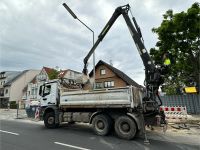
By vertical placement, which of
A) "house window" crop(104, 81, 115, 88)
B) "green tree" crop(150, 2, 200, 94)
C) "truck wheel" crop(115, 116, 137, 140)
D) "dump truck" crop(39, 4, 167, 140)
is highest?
"green tree" crop(150, 2, 200, 94)

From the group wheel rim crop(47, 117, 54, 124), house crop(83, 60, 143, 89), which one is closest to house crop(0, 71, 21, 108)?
house crop(83, 60, 143, 89)

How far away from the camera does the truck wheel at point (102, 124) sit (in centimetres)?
1021

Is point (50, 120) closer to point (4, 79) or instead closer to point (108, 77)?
point (108, 77)

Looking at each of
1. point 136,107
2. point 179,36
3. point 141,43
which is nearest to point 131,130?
point 136,107

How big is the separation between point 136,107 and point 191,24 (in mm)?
13240

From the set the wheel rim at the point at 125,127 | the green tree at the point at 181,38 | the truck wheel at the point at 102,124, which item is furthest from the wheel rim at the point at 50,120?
the green tree at the point at 181,38

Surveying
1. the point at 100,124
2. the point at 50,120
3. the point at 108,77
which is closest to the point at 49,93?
the point at 50,120

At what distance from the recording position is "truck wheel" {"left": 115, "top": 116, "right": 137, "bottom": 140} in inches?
369

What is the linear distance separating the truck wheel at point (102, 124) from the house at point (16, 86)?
5145 centimetres

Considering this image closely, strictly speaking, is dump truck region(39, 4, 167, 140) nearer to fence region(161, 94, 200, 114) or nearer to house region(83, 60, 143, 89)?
fence region(161, 94, 200, 114)

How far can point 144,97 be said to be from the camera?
36.4 feet

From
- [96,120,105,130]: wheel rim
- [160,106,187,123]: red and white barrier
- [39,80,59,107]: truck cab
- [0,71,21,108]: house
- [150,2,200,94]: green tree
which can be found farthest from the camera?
[0,71,21,108]: house

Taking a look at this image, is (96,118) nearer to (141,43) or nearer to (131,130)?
(131,130)

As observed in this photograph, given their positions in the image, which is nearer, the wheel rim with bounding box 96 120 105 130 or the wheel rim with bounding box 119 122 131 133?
the wheel rim with bounding box 119 122 131 133
